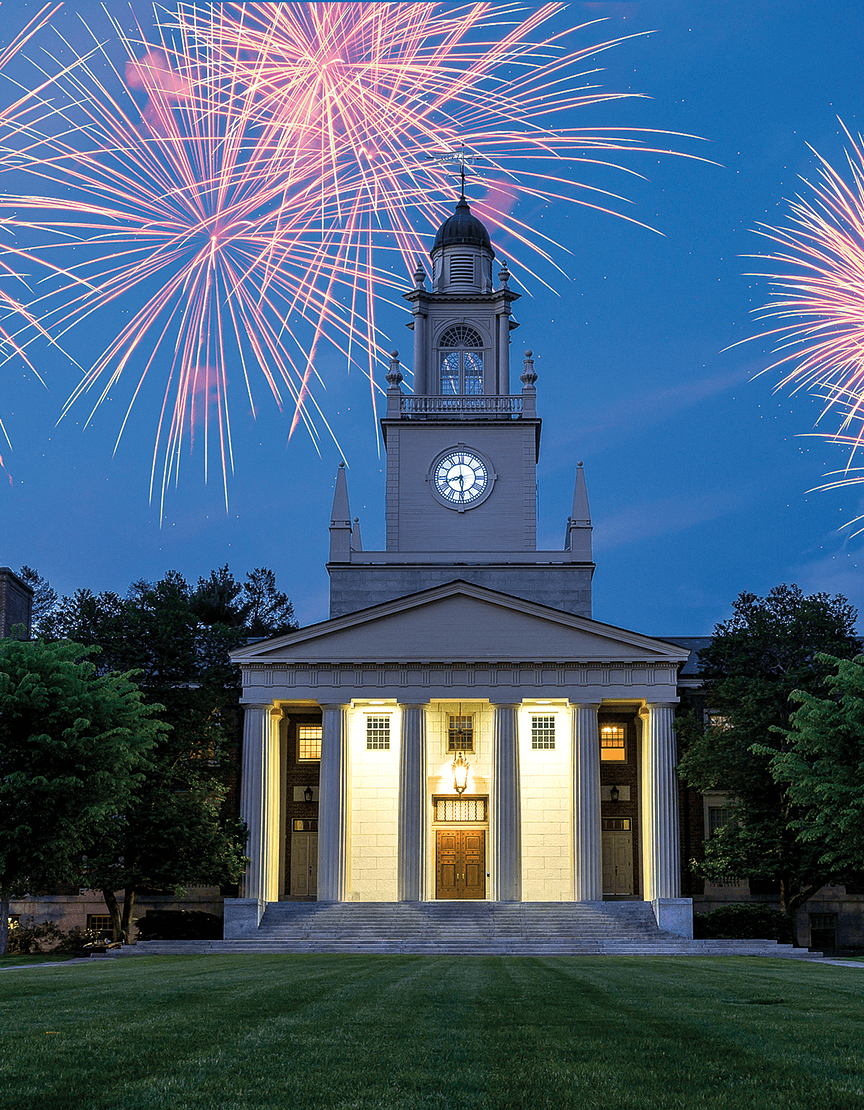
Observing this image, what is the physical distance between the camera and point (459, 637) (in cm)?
4969

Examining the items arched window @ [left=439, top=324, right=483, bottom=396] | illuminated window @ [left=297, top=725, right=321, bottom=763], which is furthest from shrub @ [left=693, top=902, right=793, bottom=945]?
arched window @ [left=439, top=324, right=483, bottom=396]

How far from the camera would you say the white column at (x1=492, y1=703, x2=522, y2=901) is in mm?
47219

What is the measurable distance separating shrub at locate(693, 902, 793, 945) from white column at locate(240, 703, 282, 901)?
1736cm

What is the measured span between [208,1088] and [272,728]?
4137 centimetres

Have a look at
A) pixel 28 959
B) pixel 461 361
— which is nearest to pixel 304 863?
pixel 28 959

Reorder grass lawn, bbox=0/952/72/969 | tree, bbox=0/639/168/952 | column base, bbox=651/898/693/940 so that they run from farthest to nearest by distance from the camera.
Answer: column base, bbox=651/898/693/940
tree, bbox=0/639/168/952
grass lawn, bbox=0/952/72/969

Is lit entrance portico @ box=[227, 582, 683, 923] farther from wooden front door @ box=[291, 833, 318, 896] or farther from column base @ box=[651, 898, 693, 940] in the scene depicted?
column base @ box=[651, 898, 693, 940]

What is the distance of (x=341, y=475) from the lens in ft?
188

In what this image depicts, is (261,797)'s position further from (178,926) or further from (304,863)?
(304,863)

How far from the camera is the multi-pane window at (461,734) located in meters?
53.8

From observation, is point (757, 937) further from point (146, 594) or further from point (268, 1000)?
point (268, 1000)

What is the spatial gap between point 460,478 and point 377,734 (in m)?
14.0

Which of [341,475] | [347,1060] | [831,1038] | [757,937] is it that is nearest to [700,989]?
[831,1038]

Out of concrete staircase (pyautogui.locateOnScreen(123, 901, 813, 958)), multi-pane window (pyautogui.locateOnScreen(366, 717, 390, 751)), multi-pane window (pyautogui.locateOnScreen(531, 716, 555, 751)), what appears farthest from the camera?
multi-pane window (pyautogui.locateOnScreen(531, 716, 555, 751))
